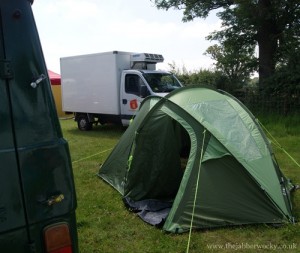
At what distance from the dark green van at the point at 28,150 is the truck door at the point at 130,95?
30.2 ft

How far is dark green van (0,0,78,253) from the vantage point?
1.58m

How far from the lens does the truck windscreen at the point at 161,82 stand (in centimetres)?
1104

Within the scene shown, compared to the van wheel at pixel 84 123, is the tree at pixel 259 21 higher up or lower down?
higher up

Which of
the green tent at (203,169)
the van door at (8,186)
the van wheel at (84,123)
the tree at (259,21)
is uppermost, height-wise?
the tree at (259,21)

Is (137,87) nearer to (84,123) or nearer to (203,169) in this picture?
(84,123)

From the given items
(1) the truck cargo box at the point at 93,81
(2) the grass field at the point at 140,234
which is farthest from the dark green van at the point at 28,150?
(1) the truck cargo box at the point at 93,81

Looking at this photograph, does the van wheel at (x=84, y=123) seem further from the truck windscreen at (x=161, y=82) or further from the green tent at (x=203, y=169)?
the green tent at (x=203, y=169)

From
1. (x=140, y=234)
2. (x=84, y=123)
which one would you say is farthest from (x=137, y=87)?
(x=140, y=234)

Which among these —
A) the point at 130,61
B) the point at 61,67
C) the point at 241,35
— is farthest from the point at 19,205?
the point at 241,35

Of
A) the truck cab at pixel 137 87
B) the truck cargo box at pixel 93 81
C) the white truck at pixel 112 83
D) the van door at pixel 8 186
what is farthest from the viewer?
the truck cargo box at pixel 93 81

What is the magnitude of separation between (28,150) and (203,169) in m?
3.06

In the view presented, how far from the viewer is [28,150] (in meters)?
1.63

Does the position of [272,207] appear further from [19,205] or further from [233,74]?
→ [233,74]

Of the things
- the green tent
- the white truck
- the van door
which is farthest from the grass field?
the white truck
